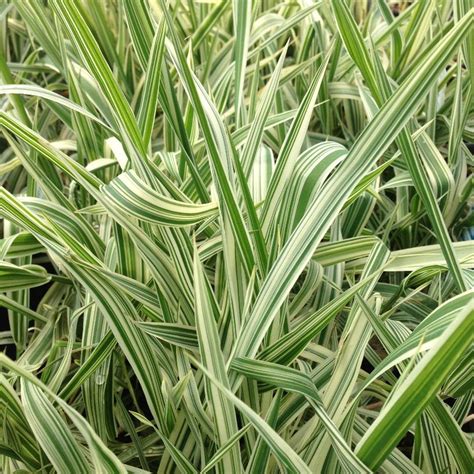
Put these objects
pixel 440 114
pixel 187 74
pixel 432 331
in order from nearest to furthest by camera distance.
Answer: pixel 432 331, pixel 187 74, pixel 440 114

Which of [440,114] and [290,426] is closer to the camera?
[290,426]

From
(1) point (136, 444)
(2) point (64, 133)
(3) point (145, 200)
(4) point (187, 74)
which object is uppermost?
(4) point (187, 74)

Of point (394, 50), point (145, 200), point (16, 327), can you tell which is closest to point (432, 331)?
point (145, 200)

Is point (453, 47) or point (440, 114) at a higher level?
point (453, 47)

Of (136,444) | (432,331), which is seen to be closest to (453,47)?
(432,331)

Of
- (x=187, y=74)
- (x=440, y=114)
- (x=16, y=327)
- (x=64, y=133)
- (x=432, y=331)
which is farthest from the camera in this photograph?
(x=64, y=133)

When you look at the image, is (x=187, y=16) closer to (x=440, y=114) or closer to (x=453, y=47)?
(x=440, y=114)
